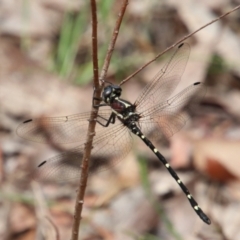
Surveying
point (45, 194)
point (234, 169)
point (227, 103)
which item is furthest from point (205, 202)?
point (227, 103)

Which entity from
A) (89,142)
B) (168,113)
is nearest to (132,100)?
(168,113)

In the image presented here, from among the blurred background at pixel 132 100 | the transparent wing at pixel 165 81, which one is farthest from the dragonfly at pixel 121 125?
the blurred background at pixel 132 100

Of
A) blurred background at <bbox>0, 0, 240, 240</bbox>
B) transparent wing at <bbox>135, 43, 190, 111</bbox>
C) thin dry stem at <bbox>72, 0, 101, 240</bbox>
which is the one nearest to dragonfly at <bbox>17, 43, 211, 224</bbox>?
transparent wing at <bbox>135, 43, 190, 111</bbox>

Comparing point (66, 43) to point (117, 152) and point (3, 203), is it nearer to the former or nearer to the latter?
point (3, 203)

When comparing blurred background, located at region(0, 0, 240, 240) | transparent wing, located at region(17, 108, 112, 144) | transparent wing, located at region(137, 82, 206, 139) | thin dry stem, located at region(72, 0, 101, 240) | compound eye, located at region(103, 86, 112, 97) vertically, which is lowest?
thin dry stem, located at region(72, 0, 101, 240)

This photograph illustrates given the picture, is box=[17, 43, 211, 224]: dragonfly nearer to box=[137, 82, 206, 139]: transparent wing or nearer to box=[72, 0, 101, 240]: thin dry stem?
box=[137, 82, 206, 139]: transparent wing

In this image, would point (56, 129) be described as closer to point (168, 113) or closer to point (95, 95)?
point (168, 113)
